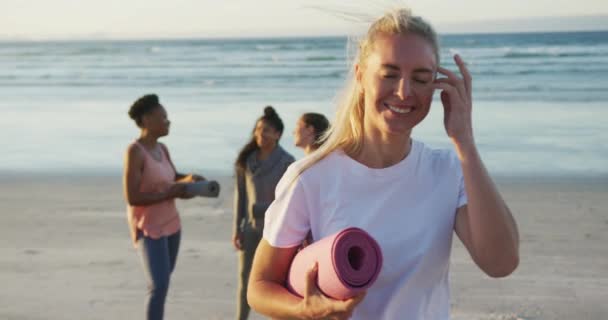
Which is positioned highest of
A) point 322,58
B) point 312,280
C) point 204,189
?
point 312,280

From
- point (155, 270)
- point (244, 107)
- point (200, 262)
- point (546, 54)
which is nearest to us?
point (155, 270)

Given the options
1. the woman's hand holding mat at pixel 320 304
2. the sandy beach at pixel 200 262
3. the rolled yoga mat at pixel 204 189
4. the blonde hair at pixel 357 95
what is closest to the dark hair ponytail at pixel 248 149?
the rolled yoga mat at pixel 204 189

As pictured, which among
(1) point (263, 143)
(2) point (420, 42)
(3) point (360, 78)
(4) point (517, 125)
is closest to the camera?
(2) point (420, 42)

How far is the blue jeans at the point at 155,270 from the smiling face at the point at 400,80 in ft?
12.9

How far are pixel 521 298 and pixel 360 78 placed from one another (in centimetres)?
569

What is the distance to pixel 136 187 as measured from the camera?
20.1ft

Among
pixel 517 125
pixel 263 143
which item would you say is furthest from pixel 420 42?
pixel 517 125

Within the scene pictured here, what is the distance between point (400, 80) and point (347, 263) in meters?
0.52

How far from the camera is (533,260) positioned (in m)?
8.88

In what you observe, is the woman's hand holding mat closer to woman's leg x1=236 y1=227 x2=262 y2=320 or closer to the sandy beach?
woman's leg x1=236 y1=227 x2=262 y2=320

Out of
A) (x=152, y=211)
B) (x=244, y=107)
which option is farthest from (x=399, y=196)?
(x=244, y=107)

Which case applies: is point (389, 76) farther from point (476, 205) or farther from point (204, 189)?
point (204, 189)

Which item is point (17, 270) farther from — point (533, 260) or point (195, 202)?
point (533, 260)

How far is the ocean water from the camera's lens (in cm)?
1540
